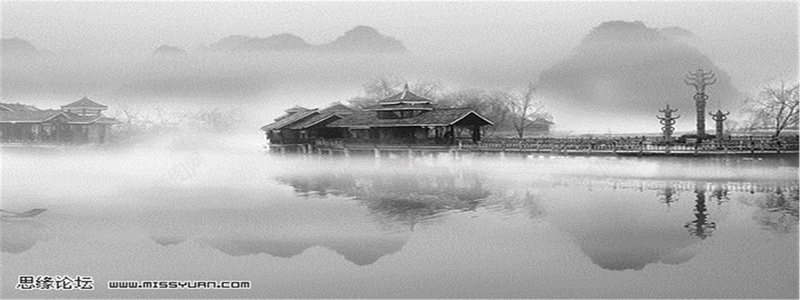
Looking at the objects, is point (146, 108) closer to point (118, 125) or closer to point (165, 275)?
point (118, 125)

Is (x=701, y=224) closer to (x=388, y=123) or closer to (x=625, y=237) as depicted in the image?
(x=625, y=237)

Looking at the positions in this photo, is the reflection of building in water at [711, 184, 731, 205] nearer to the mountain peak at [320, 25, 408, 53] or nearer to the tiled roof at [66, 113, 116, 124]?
the mountain peak at [320, 25, 408, 53]

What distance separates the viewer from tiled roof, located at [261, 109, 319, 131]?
59.5 feet

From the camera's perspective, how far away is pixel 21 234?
931 cm

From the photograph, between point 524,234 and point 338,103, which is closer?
point 524,234

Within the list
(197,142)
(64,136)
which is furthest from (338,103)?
(64,136)

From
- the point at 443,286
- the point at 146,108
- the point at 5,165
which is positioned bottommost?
the point at 443,286

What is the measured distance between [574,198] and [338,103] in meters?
8.16

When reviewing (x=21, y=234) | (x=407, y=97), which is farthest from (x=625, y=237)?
(x=407, y=97)

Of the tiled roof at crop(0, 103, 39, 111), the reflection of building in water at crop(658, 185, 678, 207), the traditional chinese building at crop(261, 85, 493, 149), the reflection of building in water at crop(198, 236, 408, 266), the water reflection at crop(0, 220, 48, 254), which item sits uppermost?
the tiled roof at crop(0, 103, 39, 111)

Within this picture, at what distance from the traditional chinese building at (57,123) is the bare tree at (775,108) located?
14.0m

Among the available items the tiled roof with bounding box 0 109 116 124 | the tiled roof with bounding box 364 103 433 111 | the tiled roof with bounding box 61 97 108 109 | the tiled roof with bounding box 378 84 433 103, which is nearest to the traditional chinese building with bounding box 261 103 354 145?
the tiled roof with bounding box 364 103 433 111

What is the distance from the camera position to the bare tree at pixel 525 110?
1548 cm

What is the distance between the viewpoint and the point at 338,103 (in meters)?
17.7
